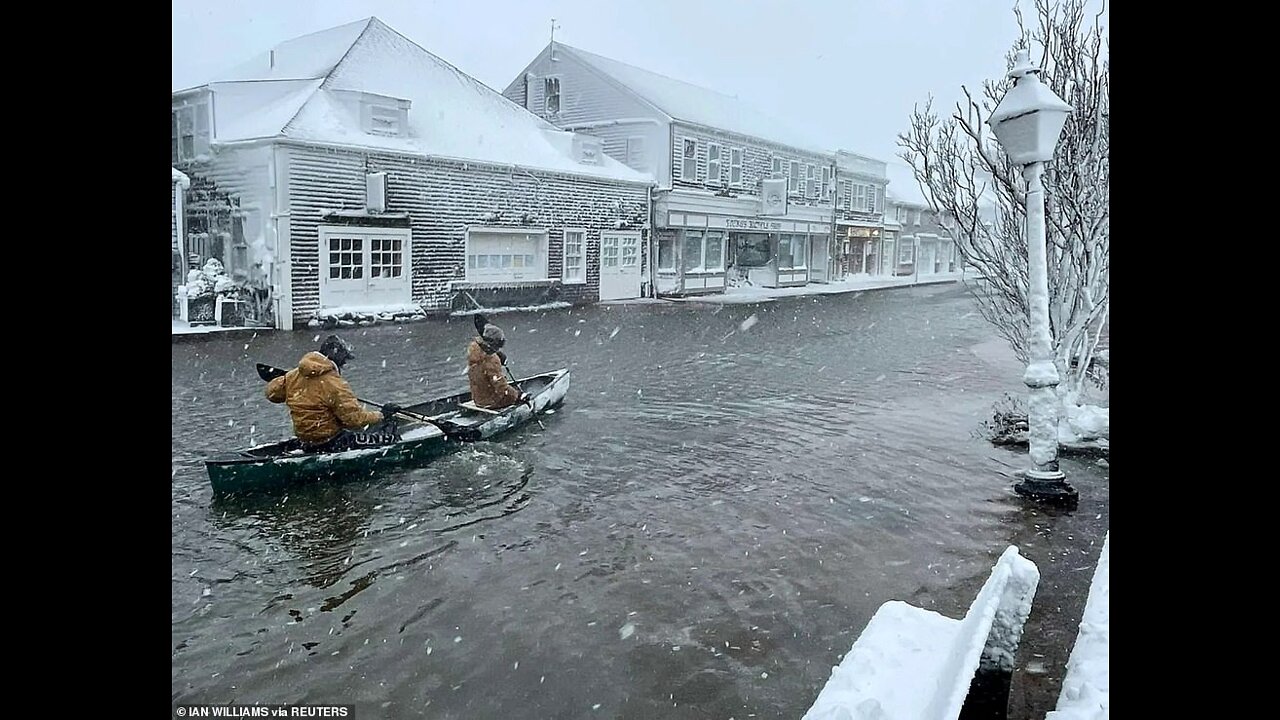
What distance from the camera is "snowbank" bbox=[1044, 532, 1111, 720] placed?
4.73 feet

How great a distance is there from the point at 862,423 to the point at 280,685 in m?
3.05

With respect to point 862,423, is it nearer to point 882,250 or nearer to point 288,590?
point 882,250

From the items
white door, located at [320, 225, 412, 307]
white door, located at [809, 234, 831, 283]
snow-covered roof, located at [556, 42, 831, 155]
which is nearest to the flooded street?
white door, located at [320, 225, 412, 307]

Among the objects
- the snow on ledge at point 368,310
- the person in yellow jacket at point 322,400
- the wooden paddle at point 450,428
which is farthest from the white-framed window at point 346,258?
the person in yellow jacket at point 322,400

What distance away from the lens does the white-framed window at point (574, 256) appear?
5.11 metres

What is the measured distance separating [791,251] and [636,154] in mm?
1128

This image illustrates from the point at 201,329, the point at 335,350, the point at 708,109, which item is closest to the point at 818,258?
the point at 708,109

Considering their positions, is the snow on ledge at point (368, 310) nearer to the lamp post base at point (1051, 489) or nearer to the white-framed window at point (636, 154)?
the white-framed window at point (636, 154)

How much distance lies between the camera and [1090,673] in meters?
1.54

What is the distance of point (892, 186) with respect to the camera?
15.2ft

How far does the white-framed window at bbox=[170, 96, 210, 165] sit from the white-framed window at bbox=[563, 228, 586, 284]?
1.99 meters

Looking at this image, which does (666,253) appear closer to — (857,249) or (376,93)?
(857,249)

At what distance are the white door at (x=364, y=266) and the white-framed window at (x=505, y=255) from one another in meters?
0.43
